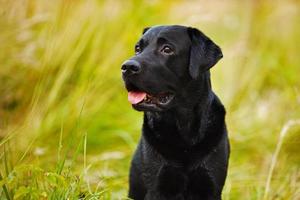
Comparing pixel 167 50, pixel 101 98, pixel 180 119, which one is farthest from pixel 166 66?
pixel 101 98

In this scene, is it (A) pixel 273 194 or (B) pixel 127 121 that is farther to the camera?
(B) pixel 127 121

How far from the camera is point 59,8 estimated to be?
19.1 feet

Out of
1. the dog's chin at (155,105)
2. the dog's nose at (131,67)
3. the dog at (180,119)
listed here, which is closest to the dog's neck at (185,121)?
the dog at (180,119)

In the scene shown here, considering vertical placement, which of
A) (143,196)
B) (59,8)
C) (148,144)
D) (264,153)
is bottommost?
(264,153)

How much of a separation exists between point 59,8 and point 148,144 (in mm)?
2354

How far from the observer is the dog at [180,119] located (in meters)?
3.60

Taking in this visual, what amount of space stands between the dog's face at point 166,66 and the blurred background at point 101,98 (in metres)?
0.88

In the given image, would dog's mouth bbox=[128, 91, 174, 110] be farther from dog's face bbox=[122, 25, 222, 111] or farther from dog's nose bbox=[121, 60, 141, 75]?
dog's nose bbox=[121, 60, 141, 75]

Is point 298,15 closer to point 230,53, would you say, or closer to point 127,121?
point 230,53

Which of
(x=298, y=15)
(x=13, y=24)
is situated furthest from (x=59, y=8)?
(x=298, y=15)

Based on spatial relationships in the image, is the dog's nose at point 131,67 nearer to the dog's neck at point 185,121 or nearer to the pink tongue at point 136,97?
the pink tongue at point 136,97

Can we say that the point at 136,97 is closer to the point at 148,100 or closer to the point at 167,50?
the point at 148,100

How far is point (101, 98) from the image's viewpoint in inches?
224

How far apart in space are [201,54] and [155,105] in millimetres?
360
